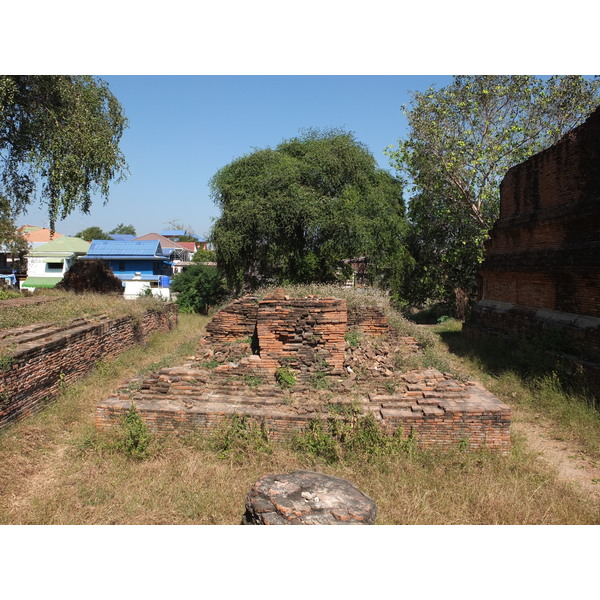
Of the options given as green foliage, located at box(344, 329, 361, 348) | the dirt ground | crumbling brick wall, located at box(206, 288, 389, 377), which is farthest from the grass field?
green foliage, located at box(344, 329, 361, 348)

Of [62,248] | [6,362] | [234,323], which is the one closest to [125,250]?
[62,248]

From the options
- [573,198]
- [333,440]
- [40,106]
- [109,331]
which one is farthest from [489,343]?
[40,106]

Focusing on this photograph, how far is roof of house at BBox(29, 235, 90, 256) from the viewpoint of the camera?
2872 cm

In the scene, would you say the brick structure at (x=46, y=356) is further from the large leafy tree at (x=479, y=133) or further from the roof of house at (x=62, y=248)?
the roof of house at (x=62, y=248)

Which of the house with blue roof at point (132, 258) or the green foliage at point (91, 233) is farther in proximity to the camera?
the green foliage at point (91, 233)

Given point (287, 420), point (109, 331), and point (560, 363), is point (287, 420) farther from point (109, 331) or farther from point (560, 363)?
point (109, 331)

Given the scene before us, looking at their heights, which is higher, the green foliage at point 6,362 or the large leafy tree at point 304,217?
the large leafy tree at point 304,217

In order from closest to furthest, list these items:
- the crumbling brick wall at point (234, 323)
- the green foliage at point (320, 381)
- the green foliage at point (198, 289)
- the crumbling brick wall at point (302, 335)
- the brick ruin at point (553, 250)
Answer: the green foliage at point (320, 381) → the crumbling brick wall at point (302, 335) → the crumbling brick wall at point (234, 323) → the brick ruin at point (553, 250) → the green foliage at point (198, 289)

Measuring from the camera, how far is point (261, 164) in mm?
15688

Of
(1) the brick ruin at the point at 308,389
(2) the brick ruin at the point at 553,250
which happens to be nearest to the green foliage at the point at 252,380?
(1) the brick ruin at the point at 308,389

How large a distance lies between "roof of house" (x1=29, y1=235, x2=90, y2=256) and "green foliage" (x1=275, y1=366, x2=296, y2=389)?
28.2 meters

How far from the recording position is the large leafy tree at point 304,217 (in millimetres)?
14102

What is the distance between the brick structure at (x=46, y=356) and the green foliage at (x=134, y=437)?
69.3 inches

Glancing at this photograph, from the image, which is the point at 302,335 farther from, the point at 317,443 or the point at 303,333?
the point at 317,443
